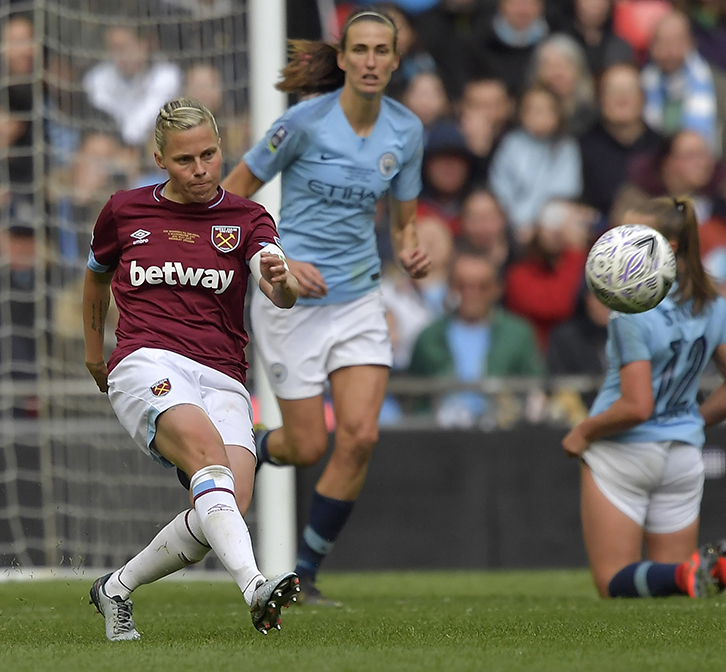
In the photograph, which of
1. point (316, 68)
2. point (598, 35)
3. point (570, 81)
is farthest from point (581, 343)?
point (316, 68)

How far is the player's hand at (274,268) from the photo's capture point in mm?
4262

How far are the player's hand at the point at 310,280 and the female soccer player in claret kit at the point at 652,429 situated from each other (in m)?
1.30

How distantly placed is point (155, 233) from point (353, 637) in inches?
59.2

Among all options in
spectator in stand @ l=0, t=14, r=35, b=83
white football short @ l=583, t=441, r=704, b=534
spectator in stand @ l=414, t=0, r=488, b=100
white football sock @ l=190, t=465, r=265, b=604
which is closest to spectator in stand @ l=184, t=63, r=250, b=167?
spectator in stand @ l=0, t=14, r=35, b=83

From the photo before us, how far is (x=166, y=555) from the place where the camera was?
14.4ft

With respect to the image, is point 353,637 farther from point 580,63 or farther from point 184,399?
point 580,63

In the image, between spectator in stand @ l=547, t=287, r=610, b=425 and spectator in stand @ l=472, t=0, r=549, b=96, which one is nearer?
spectator in stand @ l=547, t=287, r=610, b=425

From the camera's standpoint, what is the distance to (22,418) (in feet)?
29.1

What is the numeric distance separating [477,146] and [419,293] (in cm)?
151

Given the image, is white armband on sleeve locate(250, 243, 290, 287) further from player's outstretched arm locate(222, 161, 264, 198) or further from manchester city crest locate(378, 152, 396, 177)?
manchester city crest locate(378, 152, 396, 177)

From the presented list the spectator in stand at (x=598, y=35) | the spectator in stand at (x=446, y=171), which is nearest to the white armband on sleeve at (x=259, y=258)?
the spectator in stand at (x=446, y=171)

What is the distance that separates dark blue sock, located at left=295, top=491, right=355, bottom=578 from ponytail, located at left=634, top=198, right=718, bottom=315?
5.91ft

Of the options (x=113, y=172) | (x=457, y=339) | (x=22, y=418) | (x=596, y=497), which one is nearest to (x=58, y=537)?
(x=22, y=418)

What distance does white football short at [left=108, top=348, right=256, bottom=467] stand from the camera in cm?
433
